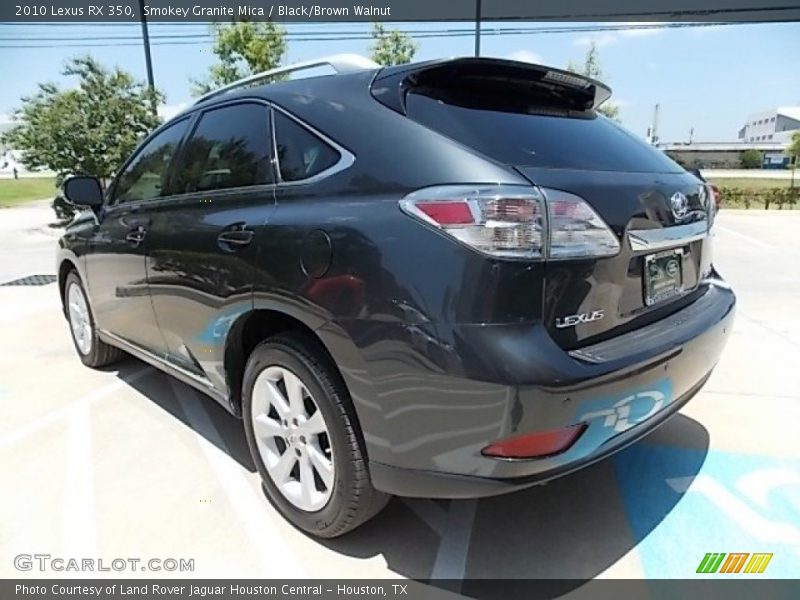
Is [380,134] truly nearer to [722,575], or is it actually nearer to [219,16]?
[722,575]

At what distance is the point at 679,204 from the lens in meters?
2.10

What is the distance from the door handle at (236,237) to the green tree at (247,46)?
13.5 meters

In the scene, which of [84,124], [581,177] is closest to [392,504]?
[581,177]

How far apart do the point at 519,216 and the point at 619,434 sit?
0.82 m

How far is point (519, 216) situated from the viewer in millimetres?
1627

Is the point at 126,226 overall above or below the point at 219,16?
below

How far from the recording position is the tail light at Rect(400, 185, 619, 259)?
1623mm

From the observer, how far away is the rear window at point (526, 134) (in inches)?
72.4

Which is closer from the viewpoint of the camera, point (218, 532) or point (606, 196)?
point (606, 196)

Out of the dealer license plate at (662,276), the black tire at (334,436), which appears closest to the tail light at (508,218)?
the dealer license plate at (662,276)

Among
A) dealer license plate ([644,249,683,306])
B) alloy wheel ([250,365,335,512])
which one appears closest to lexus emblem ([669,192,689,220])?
dealer license plate ([644,249,683,306])

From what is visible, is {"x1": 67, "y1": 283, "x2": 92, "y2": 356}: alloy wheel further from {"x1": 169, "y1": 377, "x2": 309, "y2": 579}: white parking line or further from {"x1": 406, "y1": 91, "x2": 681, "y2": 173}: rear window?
{"x1": 406, "y1": 91, "x2": 681, "y2": 173}: rear window

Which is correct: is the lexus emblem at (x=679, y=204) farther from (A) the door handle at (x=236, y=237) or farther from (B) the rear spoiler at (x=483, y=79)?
(A) the door handle at (x=236, y=237)

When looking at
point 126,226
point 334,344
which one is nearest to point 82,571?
point 334,344
